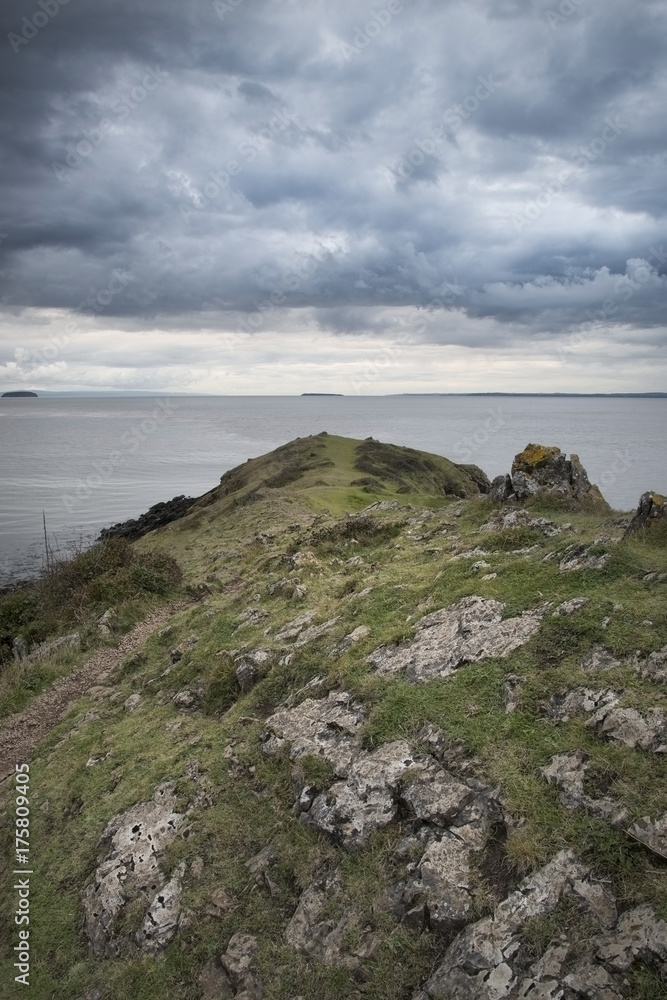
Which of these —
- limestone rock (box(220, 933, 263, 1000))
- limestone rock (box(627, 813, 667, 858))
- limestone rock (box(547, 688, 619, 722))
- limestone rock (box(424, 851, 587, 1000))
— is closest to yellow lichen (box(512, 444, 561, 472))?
limestone rock (box(547, 688, 619, 722))

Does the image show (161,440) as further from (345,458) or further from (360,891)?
(360,891)

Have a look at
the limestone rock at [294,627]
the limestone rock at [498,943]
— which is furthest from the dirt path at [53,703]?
the limestone rock at [498,943]

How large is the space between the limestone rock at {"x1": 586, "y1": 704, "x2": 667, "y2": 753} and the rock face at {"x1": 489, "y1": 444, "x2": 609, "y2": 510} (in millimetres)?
12690

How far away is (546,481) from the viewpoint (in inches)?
835

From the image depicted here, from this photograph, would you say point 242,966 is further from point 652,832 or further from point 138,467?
point 138,467

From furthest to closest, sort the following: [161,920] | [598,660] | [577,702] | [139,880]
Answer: [598,660] < [139,880] < [577,702] < [161,920]

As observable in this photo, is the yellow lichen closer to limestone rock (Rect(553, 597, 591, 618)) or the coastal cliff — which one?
the coastal cliff

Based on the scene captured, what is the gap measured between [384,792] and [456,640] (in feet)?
11.7

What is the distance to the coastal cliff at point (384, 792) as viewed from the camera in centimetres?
677

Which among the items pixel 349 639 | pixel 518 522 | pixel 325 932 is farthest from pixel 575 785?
pixel 518 522

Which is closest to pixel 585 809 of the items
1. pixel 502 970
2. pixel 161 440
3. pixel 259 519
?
pixel 502 970

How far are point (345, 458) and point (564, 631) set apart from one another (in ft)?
160

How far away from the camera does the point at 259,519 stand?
33.8m

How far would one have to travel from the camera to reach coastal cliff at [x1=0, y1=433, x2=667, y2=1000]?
6770 mm
